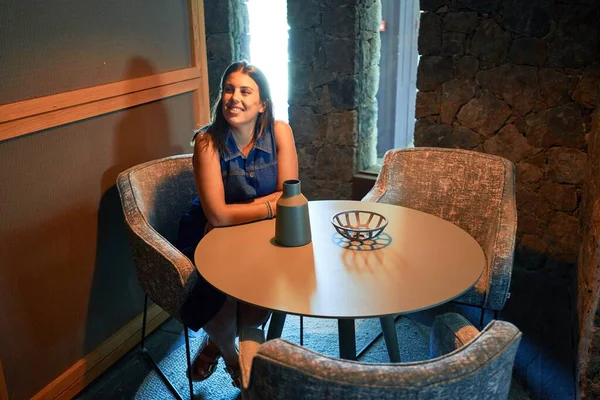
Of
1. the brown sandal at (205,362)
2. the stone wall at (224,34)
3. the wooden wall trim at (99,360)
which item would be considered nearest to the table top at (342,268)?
the brown sandal at (205,362)

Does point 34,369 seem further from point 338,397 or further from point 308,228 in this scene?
point 338,397

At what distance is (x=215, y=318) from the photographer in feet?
5.98

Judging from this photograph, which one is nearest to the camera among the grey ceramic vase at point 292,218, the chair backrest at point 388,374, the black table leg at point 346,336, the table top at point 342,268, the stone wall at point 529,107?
the chair backrest at point 388,374

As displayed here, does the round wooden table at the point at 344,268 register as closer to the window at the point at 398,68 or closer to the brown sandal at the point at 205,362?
the brown sandal at the point at 205,362

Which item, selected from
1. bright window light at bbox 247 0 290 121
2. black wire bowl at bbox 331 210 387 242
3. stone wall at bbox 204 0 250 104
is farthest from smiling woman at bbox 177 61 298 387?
stone wall at bbox 204 0 250 104

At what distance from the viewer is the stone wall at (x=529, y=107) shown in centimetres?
246

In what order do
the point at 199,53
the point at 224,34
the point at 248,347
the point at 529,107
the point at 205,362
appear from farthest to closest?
the point at 224,34
the point at 529,107
the point at 199,53
the point at 205,362
the point at 248,347

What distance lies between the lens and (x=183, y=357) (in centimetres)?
221

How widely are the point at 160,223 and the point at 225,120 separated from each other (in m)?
0.50

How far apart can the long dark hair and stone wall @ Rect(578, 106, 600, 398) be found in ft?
4.06

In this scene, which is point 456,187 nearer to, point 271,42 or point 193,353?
point 193,353

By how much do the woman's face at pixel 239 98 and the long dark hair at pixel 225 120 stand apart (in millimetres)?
24

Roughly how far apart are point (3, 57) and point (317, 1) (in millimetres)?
1788

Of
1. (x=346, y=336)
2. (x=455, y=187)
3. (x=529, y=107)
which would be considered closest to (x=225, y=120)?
(x=346, y=336)
